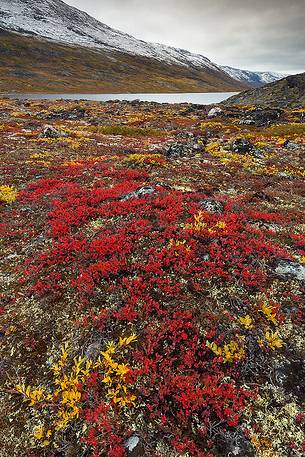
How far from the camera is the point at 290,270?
9.61 metres

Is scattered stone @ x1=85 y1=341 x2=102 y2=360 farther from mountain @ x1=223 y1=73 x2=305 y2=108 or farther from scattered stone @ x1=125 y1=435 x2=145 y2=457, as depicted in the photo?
mountain @ x1=223 y1=73 x2=305 y2=108

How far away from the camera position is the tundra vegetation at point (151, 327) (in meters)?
5.80

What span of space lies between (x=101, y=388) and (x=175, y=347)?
1.98 meters

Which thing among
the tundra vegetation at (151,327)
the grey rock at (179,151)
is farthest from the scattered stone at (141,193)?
the grey rock at (179,151)

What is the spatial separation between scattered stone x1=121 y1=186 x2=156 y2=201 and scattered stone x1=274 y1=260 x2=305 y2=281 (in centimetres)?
745

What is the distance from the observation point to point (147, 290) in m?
8.72

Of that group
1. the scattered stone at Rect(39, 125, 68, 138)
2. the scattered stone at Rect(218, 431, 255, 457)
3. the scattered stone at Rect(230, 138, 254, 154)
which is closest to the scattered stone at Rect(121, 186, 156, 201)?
the scattered stone at Rect(218, 431, 255, 457)

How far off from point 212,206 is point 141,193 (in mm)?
3847

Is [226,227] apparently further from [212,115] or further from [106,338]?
[212,115]

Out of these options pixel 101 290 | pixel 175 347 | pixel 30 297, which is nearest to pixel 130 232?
pixel 101 290

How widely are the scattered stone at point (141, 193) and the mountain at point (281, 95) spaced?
104685 millimetres

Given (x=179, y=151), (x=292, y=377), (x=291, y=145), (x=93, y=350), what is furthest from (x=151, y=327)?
(x=291, y=145)

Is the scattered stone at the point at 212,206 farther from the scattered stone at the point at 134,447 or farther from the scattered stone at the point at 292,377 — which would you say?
the scattered stone at the point at 134,447

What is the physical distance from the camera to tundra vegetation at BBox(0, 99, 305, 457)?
580 cm
